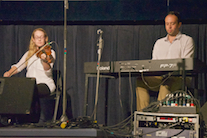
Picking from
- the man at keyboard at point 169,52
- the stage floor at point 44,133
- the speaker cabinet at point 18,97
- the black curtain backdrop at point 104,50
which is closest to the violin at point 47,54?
the black curtain backdrop at point 104,50

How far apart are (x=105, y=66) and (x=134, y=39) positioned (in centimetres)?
120

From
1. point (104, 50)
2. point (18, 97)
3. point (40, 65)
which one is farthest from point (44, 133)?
point (104, 50)

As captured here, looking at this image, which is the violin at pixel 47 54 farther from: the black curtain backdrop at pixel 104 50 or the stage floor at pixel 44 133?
the stage floor at pixel 44 133

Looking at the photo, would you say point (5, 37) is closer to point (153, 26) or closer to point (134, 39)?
point (134, 39)

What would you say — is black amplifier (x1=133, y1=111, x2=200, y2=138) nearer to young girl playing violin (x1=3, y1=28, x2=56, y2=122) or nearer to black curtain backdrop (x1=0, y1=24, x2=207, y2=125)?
young girl playing violin (x1=3, y1=28, x2=56, y2=122)

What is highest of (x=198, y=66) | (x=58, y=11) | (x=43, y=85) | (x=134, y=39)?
(x=58, y=11)

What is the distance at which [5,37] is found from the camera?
3.49 metres

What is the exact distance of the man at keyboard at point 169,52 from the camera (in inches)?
89.1

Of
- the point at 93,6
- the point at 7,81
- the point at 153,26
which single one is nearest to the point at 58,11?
the point at 93,6

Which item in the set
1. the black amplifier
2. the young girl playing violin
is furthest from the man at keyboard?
the young girl playing violin

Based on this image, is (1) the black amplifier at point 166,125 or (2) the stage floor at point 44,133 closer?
(2) the stage floor at point 44,133

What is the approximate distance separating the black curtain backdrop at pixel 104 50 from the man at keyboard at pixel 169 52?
27 cm

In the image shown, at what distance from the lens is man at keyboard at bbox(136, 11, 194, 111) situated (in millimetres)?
2264

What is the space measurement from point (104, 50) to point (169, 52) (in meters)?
0.94
